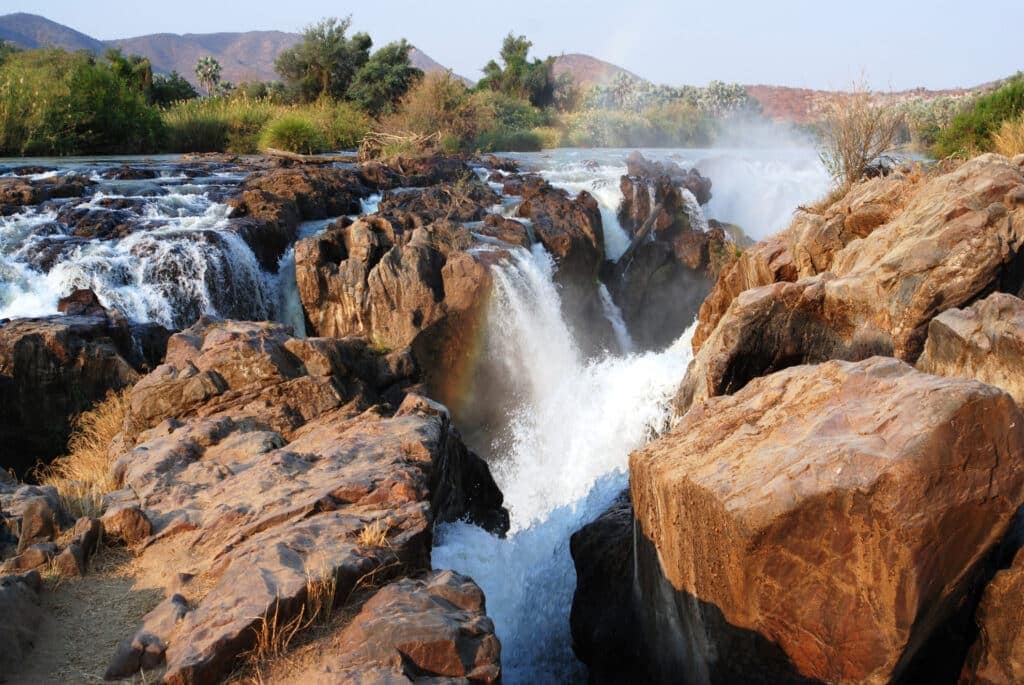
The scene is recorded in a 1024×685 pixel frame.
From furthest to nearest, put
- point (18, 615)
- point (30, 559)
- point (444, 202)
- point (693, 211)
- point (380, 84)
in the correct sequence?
1. point (380, 84)
2. point (693, 211)
3. point (444, 202)
4. point (30, 559)
5. point (18, 615)

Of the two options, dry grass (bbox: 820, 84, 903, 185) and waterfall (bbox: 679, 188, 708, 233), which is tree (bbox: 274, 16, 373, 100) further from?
dry grass (bbox: 820, 84, 903, 185)

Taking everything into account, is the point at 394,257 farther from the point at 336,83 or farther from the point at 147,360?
the point at 336,83

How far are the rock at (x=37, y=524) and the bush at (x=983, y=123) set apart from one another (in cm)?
1386

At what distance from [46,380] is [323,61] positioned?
27318 mm

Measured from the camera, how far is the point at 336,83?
1331 inches

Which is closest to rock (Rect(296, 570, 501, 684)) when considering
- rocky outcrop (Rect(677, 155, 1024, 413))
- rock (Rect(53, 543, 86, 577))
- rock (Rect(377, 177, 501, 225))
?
rock (Rect(53, 543, 86, 577))

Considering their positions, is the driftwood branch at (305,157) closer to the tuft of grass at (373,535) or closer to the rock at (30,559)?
the rock at (30,559)

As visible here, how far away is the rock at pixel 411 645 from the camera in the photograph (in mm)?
3527

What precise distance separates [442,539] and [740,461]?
256 centimetres

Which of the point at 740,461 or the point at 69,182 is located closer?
the point at 740,461

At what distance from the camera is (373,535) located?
4492mm

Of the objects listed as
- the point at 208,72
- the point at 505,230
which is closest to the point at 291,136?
the point at 505,230

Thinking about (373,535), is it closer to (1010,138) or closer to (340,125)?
(1010,138)

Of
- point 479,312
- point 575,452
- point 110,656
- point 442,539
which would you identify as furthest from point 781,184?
point 110,656
